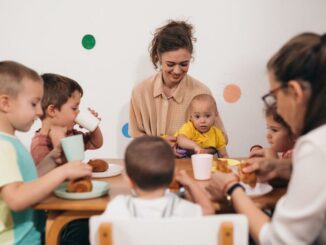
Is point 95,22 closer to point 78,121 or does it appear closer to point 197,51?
point 197,51

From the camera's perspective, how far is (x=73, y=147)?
1.35m

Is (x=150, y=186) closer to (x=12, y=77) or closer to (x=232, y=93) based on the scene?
(x=12, y=77)

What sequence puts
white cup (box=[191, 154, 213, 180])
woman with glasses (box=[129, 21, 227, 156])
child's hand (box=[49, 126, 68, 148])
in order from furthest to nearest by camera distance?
woman with glasses (box=[129, 21, 227, 156]) → child's hand (box=[49, 126, 68, 148]) → white cup (box=[191, 154, 213, 180])

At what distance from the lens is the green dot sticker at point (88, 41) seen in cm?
273

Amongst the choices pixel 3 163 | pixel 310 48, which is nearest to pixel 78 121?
pixel 3 163

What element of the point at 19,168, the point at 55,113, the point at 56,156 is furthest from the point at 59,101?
the point at 19,168

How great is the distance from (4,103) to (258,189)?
2.77ft

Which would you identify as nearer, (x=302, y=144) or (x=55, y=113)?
(x=302, y=144)

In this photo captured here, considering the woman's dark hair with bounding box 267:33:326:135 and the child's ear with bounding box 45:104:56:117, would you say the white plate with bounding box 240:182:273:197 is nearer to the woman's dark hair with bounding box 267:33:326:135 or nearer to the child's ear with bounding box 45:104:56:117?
the woman's dark hair with bounding box 267:33:326:135

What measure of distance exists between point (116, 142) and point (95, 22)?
797 millimetres

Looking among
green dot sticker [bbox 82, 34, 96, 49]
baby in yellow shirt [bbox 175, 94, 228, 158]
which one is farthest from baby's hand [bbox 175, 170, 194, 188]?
green dot sticker [bbox 82, 34, 96, 49]

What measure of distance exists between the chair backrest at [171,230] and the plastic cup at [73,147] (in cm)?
48

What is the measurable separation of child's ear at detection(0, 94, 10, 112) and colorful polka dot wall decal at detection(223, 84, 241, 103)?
Result: 1.66 m

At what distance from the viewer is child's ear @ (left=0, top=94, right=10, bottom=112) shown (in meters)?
1.31
